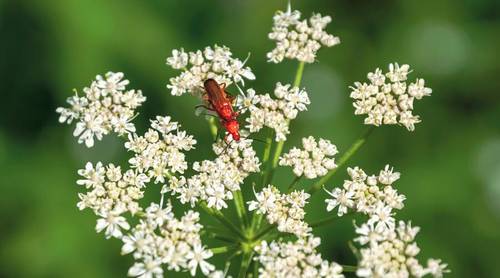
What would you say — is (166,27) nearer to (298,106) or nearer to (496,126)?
(298,106)

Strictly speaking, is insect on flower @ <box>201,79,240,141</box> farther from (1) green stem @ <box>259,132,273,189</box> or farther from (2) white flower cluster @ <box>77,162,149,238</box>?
(2) white flower cluster @ <box>77,162,149,238</box>

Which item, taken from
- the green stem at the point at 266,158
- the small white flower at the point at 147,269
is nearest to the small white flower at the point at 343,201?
the green stem at the point at 266,158

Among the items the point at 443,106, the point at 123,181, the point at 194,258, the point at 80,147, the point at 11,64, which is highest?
the point at 11,64

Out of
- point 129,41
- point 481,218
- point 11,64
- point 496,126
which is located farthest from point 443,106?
point 11,64

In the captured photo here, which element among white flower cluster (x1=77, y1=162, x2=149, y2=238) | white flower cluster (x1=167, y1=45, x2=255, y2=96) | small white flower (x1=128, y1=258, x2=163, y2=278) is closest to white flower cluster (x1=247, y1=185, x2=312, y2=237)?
small white flower (x1=128, y1=258, x2=163, y2=278)

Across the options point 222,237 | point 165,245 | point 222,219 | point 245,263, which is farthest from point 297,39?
point 165,245

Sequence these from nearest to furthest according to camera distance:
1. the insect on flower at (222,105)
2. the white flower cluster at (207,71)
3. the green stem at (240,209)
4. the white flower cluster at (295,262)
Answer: the white flower cluster at (295,262) → the green stem at (240,209) → the insect on flower at (222,105) → the white flower cluster at (207,71)

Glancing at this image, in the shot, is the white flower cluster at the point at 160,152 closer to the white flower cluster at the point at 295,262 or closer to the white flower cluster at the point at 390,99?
the white flower cluster at the point at 295,262
